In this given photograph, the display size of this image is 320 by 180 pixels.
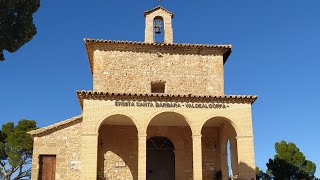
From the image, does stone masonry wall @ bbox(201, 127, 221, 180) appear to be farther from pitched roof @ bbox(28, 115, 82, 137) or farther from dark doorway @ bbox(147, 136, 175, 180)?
pitched roof @ bbox(28, 115, 82, 137)

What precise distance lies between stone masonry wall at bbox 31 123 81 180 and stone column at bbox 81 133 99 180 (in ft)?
7.68

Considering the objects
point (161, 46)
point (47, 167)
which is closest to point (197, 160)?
point (47, 167)

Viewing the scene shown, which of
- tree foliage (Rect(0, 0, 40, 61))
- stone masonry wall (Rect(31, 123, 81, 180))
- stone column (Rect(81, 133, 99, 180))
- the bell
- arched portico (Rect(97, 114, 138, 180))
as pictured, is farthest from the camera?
the bell

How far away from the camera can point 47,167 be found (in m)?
18.9

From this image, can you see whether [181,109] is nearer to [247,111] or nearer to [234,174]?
[247,111]

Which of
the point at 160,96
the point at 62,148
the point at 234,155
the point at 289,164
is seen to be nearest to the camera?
the point at 160,96

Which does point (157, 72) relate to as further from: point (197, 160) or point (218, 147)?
point (197, 160)

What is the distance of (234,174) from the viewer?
19312 mm

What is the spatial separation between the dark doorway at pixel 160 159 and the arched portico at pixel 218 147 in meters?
1.56

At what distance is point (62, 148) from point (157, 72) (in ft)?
20.1

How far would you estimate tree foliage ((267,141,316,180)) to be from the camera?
1136 inches

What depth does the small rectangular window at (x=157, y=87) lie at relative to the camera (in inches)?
849

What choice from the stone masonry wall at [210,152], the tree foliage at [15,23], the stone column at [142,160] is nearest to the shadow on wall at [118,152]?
the stone column at [142,160]

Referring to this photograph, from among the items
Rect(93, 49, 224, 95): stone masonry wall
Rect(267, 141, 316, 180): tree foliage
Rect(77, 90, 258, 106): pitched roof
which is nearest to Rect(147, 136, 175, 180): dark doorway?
Rect(93, 49, 224, 95): stone masonry wall
